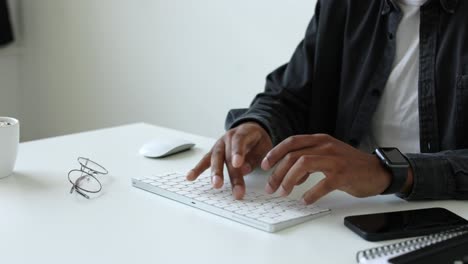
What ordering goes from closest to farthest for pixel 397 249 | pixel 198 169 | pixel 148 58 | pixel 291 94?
1. pixel 397 249
2. pixel 198 169
3. pixel 291 94
4. pixel 148 58

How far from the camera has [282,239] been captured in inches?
33.5

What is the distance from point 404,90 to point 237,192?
0.56m

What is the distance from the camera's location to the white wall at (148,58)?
7.63 ft

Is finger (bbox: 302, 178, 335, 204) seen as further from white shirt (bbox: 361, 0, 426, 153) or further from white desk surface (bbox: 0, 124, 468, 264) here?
white shirt (bbox: 361, 0, 426, 153)

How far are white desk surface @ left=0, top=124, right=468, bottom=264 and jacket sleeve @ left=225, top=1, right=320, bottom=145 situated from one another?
28 cm

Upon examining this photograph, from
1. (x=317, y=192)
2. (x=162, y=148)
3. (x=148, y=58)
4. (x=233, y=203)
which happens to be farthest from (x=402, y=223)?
(x=148, y=58)

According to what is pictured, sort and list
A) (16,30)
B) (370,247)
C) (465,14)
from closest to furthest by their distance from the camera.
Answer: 1. (370,247)
2. (465,14)
3. (16,30)

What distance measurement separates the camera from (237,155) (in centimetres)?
107

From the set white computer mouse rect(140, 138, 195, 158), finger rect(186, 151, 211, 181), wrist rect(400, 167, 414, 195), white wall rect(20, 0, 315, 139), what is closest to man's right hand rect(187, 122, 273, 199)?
finger rect(186, 151, 211, 181)

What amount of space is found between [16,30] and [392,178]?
273 cm

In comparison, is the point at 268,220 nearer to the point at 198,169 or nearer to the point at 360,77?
the point at 198,169

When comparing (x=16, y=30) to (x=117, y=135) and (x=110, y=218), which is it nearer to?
(x=117, y=135)

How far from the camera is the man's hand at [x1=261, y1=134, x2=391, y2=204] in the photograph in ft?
3.20

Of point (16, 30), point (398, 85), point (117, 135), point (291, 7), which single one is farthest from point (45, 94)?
point (398, 85)
